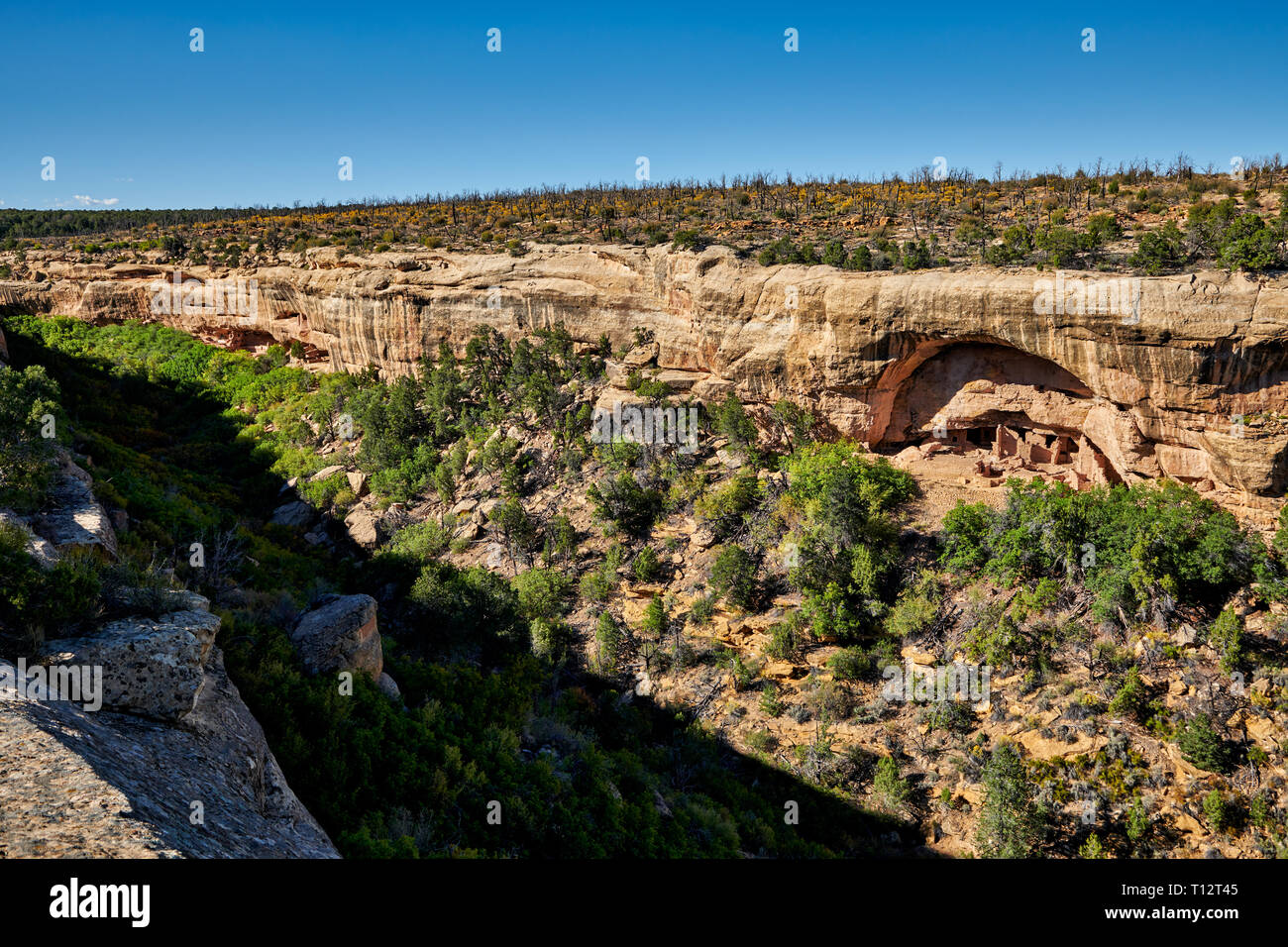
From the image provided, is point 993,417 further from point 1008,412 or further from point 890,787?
point 890,787

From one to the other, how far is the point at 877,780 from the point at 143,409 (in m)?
36.4

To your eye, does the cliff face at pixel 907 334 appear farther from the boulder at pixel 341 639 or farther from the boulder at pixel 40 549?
the boulder at pixel 40 549

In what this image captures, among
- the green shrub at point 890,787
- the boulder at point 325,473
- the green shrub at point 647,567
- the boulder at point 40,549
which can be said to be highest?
the boulder at point 40,549

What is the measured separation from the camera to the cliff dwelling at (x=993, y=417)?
67.5 ft

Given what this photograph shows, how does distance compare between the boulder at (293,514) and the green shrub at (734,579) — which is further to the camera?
the boulder at (293,514)

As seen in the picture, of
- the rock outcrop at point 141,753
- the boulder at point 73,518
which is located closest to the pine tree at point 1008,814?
the rock outcrop at point 141,753

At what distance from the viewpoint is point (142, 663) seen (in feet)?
26.7

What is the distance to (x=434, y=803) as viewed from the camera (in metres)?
11.0

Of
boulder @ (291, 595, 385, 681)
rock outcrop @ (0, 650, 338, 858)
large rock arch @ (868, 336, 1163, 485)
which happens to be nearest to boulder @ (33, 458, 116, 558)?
boulder @ (291, 595, 385, 681)

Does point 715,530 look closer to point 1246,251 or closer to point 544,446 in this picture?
point 544,446

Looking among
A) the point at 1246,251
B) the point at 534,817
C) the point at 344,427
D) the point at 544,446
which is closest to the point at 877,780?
the point at 534,817

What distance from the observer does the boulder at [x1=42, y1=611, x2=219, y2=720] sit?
26.1 feet

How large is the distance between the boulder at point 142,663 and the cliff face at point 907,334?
19105mm

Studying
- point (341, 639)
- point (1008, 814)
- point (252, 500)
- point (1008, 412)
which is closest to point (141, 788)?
point (341, 639)
